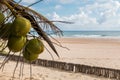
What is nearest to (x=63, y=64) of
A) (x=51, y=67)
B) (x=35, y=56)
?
(x=51, y=67)

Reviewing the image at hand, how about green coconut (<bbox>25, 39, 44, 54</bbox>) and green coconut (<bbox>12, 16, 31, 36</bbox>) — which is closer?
green coconut (<bbox>12, 16, 31, 36</bbox>)

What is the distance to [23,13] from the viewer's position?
135 centimetres

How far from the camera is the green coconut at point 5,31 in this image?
1312 millimetres

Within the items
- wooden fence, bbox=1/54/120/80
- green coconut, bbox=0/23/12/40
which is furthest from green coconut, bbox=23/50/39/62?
wooden fence, bbox=1/54/120/80

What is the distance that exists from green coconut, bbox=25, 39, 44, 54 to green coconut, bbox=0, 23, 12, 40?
98 mm

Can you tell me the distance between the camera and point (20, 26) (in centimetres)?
126

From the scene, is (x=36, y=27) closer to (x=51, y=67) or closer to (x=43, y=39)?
(x=43, y=39)

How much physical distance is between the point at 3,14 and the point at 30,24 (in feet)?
0.48

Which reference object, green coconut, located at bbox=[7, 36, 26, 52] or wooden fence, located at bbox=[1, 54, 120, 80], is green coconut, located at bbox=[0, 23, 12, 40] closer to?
green coconut, located at bbox=[7, 36, 26, 52]

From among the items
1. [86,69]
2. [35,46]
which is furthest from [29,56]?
[86,69]

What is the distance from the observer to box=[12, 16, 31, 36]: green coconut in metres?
1.26

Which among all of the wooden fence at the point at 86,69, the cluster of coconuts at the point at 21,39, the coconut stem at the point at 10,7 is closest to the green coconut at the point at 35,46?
the cluster of coconuts at the point at 21,39

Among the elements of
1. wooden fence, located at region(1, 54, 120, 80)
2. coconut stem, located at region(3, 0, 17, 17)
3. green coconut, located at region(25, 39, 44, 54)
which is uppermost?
coconut stem, located at region(3, 0, 17, 17)

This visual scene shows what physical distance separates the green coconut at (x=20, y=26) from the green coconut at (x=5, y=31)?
0.04 metres
